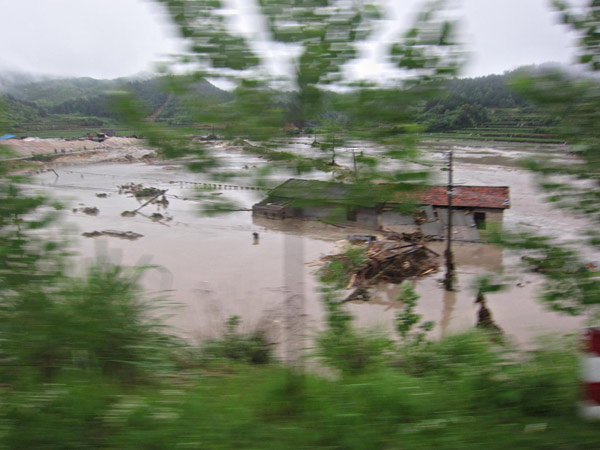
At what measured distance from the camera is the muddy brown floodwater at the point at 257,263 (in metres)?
2.62

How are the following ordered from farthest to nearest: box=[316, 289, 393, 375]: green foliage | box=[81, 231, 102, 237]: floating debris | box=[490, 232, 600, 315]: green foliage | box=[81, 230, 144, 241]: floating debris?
1. box=[81, 231, 102, 237]: floating debris
2. box=[81, 230, 144, 241]: floating debris
3. box=[316, 289, 393, 375]: green foliage
4. box=[490, 232, 600, 315]: green foliage

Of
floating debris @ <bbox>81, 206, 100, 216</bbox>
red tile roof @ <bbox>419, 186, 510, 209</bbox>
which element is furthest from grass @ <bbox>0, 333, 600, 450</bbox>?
floating debris @ <bbox>81, 206, 100, 216</bbox>

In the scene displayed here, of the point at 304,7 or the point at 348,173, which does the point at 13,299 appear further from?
the point at 304,7

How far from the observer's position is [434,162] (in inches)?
82.2

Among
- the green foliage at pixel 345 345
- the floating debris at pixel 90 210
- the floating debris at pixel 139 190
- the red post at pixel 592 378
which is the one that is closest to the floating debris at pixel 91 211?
the floating debris at pixel 90 210

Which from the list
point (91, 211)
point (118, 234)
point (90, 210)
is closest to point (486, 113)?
point (118, 234)

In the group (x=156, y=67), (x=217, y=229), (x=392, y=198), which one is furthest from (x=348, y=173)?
(x=217, y=229)

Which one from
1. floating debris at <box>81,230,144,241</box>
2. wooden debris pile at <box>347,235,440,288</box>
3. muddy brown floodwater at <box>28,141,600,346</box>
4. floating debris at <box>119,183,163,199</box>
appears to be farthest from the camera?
floating debris at <box>119,183,163,199</box>

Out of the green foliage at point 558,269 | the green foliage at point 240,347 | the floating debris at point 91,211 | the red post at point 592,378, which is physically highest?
the green foliage at point 558,269

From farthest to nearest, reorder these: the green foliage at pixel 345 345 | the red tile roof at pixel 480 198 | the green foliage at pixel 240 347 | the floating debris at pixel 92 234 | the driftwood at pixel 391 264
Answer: the floating debris at pixel 92 234 < the red tile roof at pixel 480 198 < the driftwood at pixel 391 264 < the green foliage at pixel 240 347 < the green foliage at pixel 345 345

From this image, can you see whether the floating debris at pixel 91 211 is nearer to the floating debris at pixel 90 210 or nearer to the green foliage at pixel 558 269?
the floating debris at pixel 90 210

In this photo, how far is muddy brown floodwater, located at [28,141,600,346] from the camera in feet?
8.61

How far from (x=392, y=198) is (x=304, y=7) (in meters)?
1.10

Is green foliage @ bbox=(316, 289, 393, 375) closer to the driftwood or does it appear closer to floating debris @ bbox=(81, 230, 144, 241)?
the driftwood
